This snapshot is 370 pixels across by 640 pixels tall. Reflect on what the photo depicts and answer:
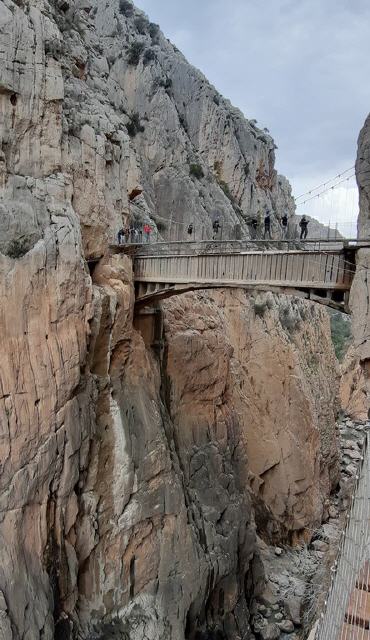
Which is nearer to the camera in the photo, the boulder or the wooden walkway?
the wooden walkway

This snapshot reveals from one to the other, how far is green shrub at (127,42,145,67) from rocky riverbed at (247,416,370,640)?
25.3 m

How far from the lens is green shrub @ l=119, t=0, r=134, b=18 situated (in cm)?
3037

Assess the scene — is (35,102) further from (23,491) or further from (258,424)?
(258,424)

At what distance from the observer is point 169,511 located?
12328 millimetres

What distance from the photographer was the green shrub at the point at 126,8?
30.4 m

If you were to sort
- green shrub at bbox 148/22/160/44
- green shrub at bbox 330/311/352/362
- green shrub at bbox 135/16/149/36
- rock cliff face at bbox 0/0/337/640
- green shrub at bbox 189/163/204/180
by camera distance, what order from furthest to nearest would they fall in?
1. green shrub at bbox 330/311/352/362
2. green shrub at bbox 148/22/160/44
3. green shrub at bbox 135/16/149/36
4. green shrub at bbox 189/163/204/180
5. rock cliff face at bbox 0/0/337/640

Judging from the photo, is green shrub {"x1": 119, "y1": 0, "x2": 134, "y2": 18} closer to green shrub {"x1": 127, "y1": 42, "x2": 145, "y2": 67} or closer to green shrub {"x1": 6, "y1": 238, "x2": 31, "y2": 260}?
green shrub {"x1": 127, "y1": 42, "x2": 145, "y2": 67}

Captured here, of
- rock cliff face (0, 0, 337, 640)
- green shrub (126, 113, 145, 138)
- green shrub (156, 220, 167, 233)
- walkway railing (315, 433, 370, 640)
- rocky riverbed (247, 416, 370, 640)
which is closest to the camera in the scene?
walkway railing (315, 433, 370, 640)

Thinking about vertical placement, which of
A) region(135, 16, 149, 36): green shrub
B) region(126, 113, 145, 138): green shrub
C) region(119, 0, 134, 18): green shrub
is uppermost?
region(119, 0, 134, 18): green shrub

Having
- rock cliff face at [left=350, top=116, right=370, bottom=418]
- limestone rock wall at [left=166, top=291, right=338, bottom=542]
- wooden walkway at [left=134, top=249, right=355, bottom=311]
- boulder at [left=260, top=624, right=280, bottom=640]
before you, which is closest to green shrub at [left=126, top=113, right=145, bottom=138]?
limestone rock wall at [left=166, top=291, right=338, bottom=542]

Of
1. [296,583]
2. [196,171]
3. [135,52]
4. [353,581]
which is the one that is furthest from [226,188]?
[353,581]

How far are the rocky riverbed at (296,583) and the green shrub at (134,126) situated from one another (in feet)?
66.7

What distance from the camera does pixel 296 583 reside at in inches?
656

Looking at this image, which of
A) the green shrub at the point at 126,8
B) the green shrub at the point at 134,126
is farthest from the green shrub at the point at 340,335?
the green shrub at the point at 126,8
